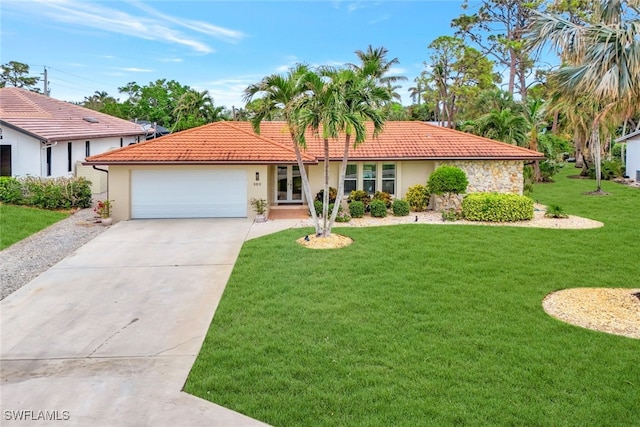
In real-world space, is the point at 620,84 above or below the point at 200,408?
above

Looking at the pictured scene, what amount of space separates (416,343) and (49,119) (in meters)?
→ 23.2

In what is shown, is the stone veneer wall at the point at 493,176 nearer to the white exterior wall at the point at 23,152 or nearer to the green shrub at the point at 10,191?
the green shrub at the point at 10,191

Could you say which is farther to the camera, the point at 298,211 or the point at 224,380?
the point at 298,211

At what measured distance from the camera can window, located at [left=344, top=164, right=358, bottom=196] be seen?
19.7 meters

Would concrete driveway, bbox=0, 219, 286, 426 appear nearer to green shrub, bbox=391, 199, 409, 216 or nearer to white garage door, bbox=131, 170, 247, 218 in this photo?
white garage door, bbox=131, 170, 247, 218

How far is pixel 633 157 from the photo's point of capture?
29.7 metres

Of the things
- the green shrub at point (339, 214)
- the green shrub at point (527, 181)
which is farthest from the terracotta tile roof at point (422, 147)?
the green shrub at point (527, 181)

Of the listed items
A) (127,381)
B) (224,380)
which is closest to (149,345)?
(127,381)

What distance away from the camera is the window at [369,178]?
19688 millimetres

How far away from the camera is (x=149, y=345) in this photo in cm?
706

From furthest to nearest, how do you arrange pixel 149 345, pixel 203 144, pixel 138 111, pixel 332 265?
1. pixel 138 111
2. pixel 203 144
3. pixel 332 265
4. pixel 149 345

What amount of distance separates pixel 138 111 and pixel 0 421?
48962mm

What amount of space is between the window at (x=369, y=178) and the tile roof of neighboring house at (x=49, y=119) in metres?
13.2

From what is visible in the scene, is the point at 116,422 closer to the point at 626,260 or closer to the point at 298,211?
the point at 626,260
